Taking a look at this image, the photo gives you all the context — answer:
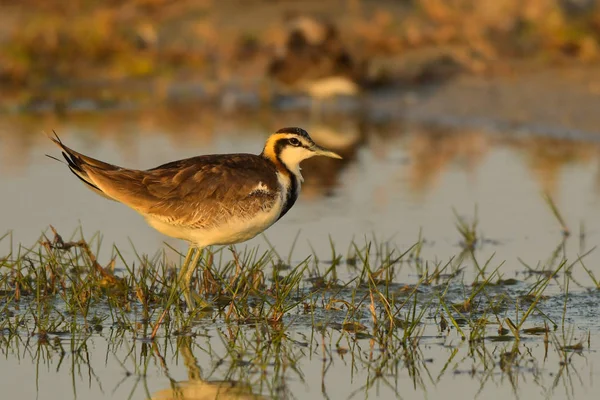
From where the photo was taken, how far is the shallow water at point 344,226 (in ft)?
21.6

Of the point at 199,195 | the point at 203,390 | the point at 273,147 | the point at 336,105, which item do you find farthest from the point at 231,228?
the point at 336,105

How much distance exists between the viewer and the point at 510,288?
8750 mm

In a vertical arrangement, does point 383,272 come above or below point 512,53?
below

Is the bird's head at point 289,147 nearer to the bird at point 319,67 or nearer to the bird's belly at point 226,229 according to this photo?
the bird's belly at point 226,229

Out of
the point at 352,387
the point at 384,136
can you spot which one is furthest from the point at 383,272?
the point at 384,136

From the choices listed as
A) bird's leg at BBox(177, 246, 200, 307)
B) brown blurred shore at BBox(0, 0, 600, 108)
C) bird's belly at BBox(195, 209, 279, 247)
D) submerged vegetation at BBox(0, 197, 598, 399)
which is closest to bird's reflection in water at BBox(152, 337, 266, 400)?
submerged vegetation at BBox(0, 197, 598, 399)

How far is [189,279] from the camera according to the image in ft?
26.9

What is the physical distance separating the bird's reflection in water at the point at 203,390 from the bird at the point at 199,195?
152cm

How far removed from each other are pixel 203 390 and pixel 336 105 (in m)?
14.0

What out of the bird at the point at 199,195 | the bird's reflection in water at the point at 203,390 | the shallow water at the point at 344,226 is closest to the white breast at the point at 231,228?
the bird at the point at 199,195

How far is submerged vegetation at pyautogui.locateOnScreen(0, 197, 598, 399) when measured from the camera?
670 cm

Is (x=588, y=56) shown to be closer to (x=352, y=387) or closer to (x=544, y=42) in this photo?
(x=544, y=42)

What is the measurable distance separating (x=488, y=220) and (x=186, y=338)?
175 inches

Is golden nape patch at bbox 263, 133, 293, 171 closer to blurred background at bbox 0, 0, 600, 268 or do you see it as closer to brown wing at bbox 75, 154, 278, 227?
brown wing at bbox 75, 154, 278, 227
